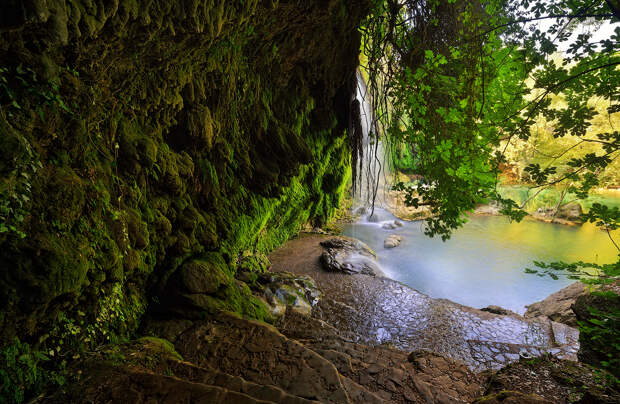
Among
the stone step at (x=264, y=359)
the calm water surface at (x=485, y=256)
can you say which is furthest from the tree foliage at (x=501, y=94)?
the calm water surface at (x=485, y=256)

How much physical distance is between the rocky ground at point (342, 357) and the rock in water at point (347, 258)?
2.16 feet

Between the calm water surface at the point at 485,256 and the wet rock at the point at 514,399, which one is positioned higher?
the calm water surface at the point at 485,256

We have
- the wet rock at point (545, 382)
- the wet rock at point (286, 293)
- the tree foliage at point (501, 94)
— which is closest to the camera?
the tree foliage at point (501, 94)

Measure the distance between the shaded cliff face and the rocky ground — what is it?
18.5 inches

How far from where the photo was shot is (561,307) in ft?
22.6

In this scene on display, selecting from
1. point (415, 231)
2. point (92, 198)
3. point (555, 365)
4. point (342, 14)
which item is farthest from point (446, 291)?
point (92, 198)

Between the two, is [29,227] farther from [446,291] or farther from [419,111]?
[446,291]

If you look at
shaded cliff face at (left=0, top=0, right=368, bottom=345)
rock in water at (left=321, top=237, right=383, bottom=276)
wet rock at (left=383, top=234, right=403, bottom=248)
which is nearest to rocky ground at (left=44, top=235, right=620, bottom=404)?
shaded cliff face at (left=0, top=0, right=368, bottom=345)

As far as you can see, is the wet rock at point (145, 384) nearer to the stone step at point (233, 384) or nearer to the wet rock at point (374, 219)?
the stone step at point (233, 384)

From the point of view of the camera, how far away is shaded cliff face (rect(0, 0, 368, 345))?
1.64m

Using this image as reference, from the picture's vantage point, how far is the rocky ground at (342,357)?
1938 millimetres

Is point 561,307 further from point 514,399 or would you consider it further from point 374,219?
point 374,219

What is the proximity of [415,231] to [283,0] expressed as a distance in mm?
12305

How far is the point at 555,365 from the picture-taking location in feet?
10.2
